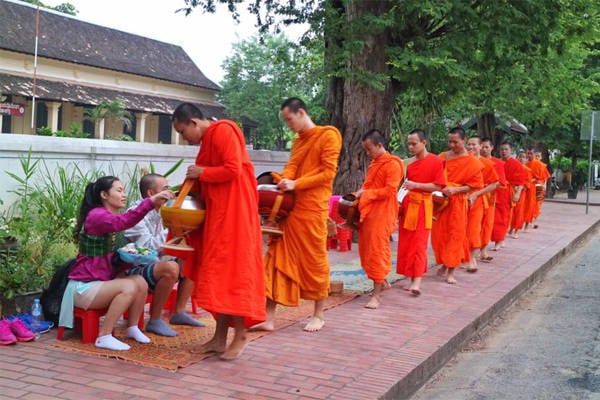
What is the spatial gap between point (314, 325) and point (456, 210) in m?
3.58

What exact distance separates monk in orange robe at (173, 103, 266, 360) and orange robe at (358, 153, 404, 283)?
2499 mm

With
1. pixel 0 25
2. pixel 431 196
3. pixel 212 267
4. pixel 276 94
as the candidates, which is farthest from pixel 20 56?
pixel 212 267

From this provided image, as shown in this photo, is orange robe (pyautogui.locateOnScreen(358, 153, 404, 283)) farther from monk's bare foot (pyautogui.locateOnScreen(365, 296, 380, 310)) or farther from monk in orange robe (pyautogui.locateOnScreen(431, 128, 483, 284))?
monk in orange robe (pyautogui.locateOnScreen(431, 128, 483, 284))

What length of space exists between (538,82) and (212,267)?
15238 mm

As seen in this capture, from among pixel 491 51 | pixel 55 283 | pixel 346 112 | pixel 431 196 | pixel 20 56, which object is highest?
pixel 20 56

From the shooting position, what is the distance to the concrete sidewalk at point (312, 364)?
169 inches

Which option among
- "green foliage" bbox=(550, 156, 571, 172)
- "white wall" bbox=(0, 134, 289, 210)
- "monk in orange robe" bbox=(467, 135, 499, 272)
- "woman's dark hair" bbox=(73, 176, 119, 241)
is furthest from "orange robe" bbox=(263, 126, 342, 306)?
"green foliage" bbox=(550, 156, 571, 172)

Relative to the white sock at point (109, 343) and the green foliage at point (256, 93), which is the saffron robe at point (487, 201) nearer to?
the white sock at point (109, 343)

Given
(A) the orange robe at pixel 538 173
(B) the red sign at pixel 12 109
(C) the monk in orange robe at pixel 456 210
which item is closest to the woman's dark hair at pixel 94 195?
(C) the monk in orange robe at pixel 456 210

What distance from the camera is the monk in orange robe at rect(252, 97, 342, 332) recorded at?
593cm

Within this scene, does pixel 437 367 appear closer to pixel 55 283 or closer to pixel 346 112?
pixel 55 283

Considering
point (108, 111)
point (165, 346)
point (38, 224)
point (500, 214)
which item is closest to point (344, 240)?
point (500, 214)

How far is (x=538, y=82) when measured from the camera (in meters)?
18.2

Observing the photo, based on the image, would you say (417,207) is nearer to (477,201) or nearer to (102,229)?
(477,201)
